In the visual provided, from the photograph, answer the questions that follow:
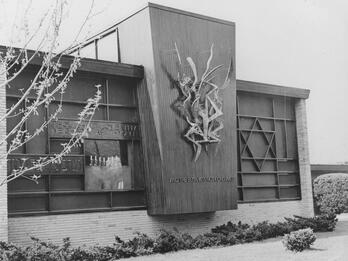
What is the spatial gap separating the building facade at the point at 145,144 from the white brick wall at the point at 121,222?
0.10 feet

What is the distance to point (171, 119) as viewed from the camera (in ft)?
55.6

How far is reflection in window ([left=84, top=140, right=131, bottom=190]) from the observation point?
15969 millimetres

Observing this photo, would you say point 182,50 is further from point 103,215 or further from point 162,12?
point 103,215

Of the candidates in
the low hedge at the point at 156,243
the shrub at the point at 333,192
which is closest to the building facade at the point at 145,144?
the low hedge at the point at 156,243

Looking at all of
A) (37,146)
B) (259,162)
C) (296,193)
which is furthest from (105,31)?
(296,193)

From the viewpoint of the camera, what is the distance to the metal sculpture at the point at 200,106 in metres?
17.3

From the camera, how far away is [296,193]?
22.0 metres

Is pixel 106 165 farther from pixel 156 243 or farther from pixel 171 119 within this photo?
pixel 156 243

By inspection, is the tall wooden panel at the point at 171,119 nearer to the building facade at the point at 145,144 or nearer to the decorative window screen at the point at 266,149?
the building facade at the point at 145,144

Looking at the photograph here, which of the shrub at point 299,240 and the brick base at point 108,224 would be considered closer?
the shrub at point 299,240

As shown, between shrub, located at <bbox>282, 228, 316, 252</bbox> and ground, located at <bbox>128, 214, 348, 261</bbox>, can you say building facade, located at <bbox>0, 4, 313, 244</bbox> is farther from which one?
shrub, located at <bbox>282, 228, 316, 252</bbox>

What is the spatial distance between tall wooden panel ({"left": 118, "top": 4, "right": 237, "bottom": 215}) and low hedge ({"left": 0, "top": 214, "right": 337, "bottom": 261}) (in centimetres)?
107

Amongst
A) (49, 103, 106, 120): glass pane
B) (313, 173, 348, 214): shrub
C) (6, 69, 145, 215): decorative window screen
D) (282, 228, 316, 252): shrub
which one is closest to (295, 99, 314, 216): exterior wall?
(313, 173, 348, 214): shrub

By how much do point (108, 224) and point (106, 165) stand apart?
64.8 inches
